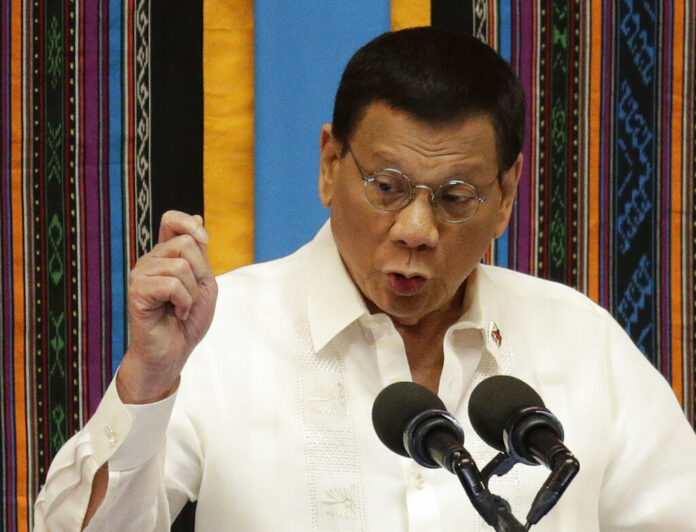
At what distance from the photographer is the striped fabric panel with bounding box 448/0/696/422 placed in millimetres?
2561

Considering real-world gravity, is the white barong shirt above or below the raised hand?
below

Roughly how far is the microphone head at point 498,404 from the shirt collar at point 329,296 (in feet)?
2.14

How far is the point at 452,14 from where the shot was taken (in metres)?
2.51

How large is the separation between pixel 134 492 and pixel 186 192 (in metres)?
1.20

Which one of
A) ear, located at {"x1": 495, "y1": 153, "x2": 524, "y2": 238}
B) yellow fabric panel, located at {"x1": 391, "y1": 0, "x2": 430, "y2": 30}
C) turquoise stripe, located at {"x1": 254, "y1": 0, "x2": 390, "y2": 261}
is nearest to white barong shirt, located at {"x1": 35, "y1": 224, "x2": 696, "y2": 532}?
ear, located at {"x1": 495, "y1": 153, "x2": 524, "y2": 238}

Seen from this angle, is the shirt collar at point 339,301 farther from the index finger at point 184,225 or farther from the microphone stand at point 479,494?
the microphone stand at point 479,494

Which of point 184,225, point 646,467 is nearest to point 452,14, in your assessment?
point 646,467

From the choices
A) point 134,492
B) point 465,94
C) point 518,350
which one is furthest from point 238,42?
point 134,492

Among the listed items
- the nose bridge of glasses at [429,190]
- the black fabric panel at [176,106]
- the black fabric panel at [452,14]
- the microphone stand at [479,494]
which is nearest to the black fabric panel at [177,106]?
the black fabric panel at [176,106]

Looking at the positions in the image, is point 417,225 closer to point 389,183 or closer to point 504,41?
point 389,183

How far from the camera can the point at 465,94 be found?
1.72 metres

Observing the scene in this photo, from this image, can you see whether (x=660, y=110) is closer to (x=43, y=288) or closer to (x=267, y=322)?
(x=267, y=322)

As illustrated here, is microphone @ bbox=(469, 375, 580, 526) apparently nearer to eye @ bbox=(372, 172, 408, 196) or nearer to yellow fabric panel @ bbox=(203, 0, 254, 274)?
eye @ bbox=(372, 172, 408, 196)

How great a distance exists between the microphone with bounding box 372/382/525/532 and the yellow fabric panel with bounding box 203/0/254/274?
1401mm
